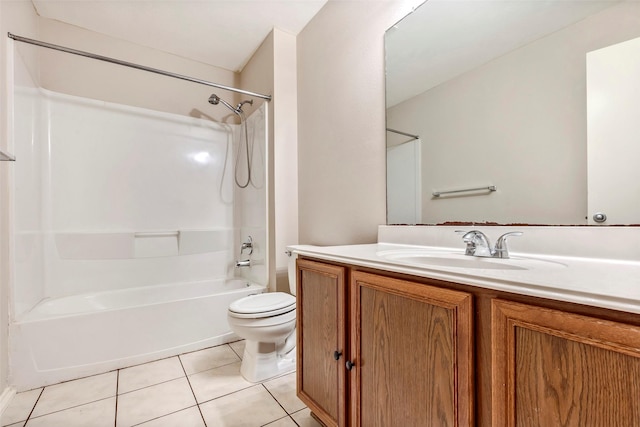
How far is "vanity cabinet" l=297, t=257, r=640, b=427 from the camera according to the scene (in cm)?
46

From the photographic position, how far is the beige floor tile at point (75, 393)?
1.41m

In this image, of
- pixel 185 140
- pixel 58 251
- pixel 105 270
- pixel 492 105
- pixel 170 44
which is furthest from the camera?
pixel 185 140

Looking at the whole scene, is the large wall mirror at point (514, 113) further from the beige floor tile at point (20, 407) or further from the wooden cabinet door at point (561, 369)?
the beige floor tile at point (20, 407)

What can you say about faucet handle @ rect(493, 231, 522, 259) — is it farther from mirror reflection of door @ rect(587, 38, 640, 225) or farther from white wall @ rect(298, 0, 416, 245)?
white wall @ rect(298, 0, 416, 245)

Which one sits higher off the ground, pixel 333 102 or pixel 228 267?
pixel 333 102

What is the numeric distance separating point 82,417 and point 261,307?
3.08 ft

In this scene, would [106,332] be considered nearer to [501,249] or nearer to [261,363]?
[261,363]

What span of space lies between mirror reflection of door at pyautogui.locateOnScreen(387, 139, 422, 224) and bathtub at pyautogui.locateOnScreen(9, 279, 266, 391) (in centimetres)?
128

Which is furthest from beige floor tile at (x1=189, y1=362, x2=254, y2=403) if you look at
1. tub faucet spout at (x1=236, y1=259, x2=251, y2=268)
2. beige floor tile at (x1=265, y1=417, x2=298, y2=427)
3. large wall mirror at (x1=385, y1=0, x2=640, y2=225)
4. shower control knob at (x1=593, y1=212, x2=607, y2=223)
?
shower control knob at (x1=593, y1=212, x2=607, y2=223)

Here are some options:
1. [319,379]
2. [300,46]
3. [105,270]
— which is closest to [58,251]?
[105,270]

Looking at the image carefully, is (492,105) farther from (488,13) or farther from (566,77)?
(488,13)

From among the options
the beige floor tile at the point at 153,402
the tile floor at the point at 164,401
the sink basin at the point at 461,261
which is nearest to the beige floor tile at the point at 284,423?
the tile floor at the point at 164,401

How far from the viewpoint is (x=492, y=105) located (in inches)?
44.2

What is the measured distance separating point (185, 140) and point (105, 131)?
593mm
